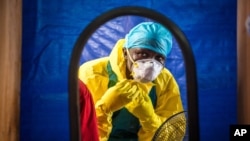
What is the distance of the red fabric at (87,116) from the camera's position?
53.1 inches

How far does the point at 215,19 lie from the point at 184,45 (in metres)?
0.54

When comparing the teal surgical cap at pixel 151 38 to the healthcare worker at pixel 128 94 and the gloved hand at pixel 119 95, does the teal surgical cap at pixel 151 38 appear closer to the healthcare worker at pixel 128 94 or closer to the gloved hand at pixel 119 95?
the healthcare worker at pixel 128 94

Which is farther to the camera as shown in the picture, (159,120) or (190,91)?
(159,120)

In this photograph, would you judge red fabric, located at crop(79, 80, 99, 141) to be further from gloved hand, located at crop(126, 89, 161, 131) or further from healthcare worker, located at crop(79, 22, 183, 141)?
gloved hand, located at crop(126, 89, 161, 131)

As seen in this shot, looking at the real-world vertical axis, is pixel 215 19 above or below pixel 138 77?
A: above

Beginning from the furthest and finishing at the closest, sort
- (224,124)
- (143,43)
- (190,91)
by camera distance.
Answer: (224,124), (143,43), (190,91)

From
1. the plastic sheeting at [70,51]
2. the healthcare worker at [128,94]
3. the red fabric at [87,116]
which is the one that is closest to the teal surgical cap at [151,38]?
the healthcare worker at [128,94]

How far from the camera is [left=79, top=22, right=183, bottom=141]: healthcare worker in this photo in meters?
1.37

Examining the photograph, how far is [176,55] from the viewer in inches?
54.4

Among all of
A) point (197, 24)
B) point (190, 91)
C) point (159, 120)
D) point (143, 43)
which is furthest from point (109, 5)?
point (190, 91)

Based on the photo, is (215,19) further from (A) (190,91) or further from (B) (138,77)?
(A) (190,91)

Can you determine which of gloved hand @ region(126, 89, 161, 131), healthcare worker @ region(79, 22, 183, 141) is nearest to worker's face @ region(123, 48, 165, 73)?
healthcare worker @ region(79, 22, 183, 141)

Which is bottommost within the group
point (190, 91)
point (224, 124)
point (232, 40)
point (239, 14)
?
point (224, 124)

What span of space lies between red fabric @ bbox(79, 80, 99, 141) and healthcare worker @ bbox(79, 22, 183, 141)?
24 millimetres
